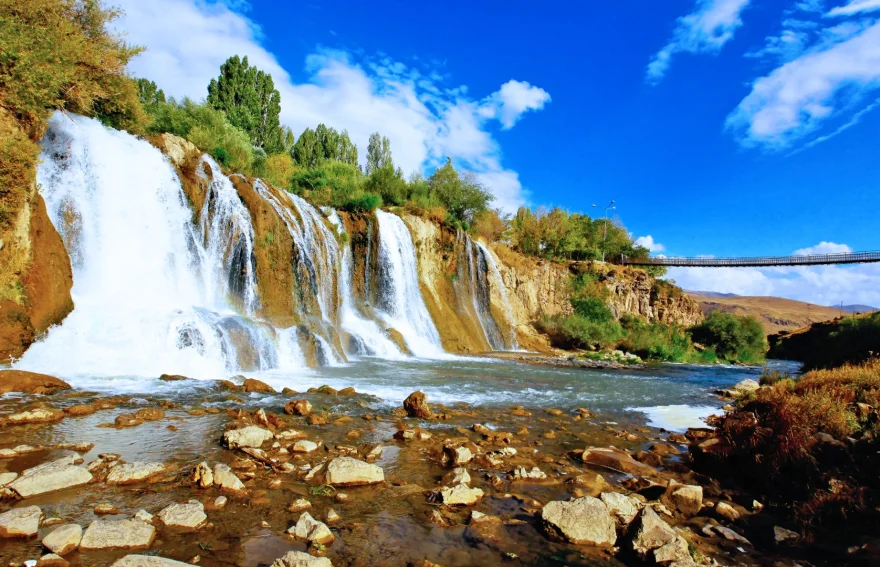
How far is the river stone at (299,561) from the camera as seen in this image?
341 centimetres

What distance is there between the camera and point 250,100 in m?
43.2

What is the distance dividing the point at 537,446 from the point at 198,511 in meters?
5.04

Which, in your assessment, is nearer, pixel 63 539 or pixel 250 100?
pixel 63 539

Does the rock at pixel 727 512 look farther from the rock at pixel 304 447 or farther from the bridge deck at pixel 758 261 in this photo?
the bridge deck at pixel 758 261

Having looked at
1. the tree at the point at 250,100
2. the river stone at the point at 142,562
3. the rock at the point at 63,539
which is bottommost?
the rock at the point at 63,539

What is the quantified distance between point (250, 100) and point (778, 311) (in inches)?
5909

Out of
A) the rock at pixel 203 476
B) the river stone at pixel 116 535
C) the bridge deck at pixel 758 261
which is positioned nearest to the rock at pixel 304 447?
the rock at pixel 203 476

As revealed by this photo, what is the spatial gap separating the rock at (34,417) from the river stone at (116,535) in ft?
14.5

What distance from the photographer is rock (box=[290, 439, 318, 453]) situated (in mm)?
6266

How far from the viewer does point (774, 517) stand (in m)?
5.31

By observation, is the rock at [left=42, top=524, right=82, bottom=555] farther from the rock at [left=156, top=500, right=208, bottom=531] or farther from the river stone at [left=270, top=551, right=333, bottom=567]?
the river stone at [left=270, top=551, right=333, bottom=567]

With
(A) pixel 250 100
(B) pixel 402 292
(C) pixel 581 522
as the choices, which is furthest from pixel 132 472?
(A) pixel 250 100

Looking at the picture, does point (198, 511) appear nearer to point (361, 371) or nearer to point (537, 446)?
point (537, 446)

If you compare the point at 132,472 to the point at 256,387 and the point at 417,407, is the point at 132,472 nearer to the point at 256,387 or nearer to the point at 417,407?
the point at 417,407
